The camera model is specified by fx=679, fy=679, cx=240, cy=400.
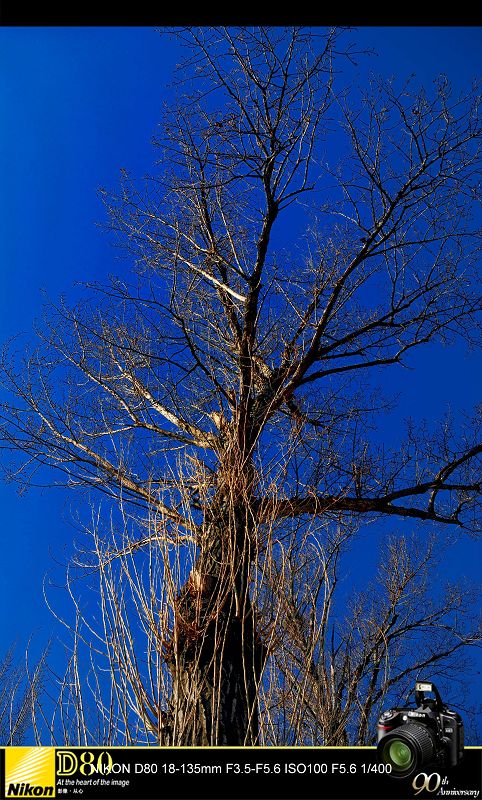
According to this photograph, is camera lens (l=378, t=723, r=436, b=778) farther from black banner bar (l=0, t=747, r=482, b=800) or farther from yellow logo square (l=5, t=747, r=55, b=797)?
yellow logo square (l=5, t=747, r=55, b=797)

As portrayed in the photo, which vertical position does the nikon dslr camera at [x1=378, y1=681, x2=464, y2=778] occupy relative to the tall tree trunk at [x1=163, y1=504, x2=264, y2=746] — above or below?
below

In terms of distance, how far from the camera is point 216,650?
228 centimetres

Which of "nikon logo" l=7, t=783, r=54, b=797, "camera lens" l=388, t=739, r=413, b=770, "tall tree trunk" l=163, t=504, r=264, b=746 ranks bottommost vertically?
"nikon logo" l=7, t=783, r=54, b=797

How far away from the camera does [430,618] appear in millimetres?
5641

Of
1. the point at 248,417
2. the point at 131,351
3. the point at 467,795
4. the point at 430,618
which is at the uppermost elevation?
the point at 131,351

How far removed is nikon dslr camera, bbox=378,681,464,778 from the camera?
74.1 inches

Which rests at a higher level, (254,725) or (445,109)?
(445,109)

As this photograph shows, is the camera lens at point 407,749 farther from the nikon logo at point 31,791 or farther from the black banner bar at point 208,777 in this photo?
the nikon logo at point 31,791

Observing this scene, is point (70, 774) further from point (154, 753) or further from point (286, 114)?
point (286, 114)

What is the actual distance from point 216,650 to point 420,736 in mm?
710

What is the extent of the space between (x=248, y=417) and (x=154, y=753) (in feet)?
5.44

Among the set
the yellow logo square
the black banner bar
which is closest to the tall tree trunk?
the black banner bar
